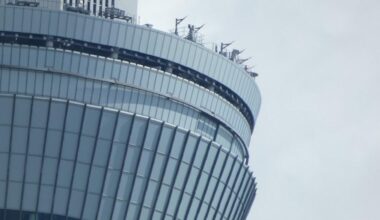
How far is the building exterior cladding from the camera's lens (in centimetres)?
12638

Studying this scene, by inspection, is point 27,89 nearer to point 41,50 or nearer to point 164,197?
point 41,50

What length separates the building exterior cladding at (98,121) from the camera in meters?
126

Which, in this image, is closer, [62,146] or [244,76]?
[62,146]

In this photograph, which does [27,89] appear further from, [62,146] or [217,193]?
[217,193]

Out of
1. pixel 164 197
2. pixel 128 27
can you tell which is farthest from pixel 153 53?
pixel 164 197

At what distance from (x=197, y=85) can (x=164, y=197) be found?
9.40 meters

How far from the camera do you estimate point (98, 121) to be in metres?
127

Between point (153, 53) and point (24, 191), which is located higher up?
point (153, 53)

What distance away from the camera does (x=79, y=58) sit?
12738cm

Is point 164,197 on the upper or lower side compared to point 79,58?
lower

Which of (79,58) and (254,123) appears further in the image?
(254,123)

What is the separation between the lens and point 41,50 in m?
127

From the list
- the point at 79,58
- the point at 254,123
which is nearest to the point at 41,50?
the point at 79,58

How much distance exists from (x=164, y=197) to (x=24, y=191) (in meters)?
10.9
